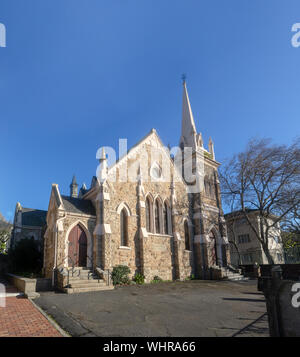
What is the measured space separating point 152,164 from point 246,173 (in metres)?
8.04

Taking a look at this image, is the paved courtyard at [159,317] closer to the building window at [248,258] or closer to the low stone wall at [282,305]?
the low stone wall at [282,305]

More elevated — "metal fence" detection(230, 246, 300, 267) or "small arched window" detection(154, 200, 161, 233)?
Answer: "small arched window" detection(154, 200, 161, 233)

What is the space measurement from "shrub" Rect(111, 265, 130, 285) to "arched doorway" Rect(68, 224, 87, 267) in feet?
7.19

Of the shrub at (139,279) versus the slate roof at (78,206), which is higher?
the slate roof at (78,206)

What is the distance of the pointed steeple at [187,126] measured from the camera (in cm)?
2795

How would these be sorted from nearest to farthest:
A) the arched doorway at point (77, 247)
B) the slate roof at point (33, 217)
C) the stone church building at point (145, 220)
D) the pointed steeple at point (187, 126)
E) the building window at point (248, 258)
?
1. the arched doorway at point (77, 247)
2. the stone church building at point (145, 220)
3. the pointed steeple at point (187, 126)
4. the slate roof at point (33, 217)
5. the building window at point (248, 258)

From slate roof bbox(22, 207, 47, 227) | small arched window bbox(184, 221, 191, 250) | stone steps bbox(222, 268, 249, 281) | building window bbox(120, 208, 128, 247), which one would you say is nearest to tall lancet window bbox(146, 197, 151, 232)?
building window bbox(120, 208, 128, 247)

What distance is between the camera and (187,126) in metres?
29.6

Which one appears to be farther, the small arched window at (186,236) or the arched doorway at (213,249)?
the arched doorway at (213,249)

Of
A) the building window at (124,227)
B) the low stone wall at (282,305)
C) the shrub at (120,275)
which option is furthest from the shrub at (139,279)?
the low stone wall at (282,305)

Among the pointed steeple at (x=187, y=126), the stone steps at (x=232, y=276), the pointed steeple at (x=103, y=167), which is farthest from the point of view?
the pointed steeple at (x=187, y=126)

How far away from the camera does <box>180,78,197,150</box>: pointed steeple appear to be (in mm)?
27955

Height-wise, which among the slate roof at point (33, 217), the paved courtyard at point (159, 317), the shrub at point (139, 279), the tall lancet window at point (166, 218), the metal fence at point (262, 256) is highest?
the slate roof at point (33, 217)

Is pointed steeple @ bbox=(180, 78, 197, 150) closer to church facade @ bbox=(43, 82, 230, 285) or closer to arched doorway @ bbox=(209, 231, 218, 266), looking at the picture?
→ church facade @ bbox=(43, 82, 230, 285)
